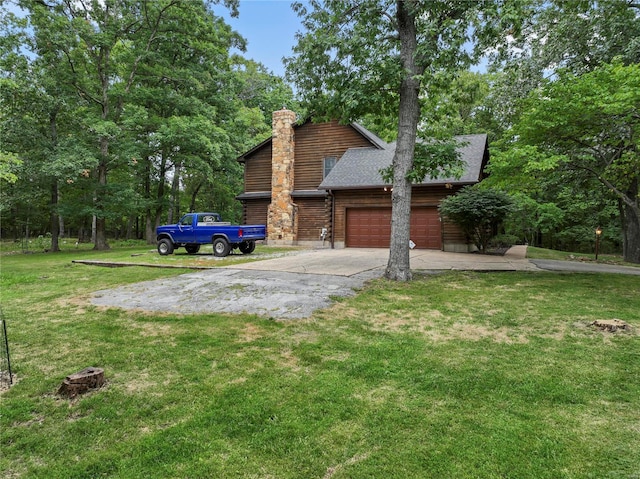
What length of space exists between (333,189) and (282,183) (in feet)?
13.1

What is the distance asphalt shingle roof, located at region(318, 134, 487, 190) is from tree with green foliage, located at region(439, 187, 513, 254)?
1579 millimetres

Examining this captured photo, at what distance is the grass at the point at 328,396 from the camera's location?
2.19 metres

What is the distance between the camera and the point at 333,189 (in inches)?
717

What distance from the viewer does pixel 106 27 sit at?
64.3ft

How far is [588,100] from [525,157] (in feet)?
5.01

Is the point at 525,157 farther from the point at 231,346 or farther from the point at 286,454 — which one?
the point at 286,454

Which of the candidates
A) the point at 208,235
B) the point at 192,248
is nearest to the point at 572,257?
the point at 208,235

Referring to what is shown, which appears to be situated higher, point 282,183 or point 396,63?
point 396,63

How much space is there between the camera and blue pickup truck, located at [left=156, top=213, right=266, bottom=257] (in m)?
13.6

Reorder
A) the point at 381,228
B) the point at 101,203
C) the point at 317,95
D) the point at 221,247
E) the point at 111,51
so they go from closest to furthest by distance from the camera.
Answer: the point at 317,95 < the point at 221,247 < the point at 381,228 < the point at 101,203 < the point at 111,51

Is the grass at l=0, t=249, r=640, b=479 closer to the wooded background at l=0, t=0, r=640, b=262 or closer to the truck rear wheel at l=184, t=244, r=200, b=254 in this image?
→ the wooded background at l=0, t=0, r=640, b=262

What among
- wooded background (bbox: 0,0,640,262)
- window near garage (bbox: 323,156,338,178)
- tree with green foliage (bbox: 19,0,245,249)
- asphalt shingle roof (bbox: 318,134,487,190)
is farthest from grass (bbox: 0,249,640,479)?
tree with green foliage (bbox: 19,0,245,249)

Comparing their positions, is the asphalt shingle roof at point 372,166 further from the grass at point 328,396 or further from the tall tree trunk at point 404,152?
the grass at point 328,396

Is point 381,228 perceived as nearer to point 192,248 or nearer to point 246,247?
point 246,247
